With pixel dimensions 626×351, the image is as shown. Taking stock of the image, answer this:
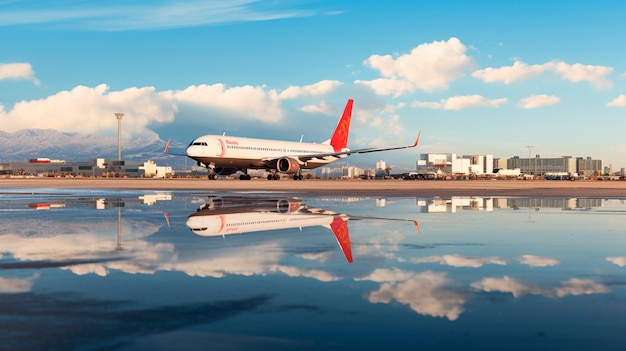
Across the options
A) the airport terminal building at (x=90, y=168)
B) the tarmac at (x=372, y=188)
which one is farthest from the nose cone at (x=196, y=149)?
the airport terminal building at (x=90, y=168)

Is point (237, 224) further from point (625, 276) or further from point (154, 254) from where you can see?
point (625, 276)

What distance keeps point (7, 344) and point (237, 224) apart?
9349 millimetres

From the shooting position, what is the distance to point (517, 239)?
11594 millimetres

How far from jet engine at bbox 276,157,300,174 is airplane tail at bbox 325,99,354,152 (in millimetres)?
19414

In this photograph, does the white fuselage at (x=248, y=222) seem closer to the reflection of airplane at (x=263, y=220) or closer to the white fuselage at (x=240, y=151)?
the reflection of airplane at (x=263, y=220)

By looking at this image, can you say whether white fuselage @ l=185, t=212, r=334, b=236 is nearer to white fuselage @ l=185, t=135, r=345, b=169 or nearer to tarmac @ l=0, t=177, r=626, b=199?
tarmac @ l=0, t=177, r=626, b=199

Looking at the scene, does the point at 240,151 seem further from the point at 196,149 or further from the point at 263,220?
the point at 263,220

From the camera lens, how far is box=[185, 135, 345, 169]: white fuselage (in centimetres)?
5912

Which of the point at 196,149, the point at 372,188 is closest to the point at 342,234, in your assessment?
the point at 372,188

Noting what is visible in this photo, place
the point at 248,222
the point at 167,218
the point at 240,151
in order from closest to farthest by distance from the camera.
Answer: the point at 248,222 → the point at 167,218 → the point at 240,151

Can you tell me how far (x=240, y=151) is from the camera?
6269 centimetres

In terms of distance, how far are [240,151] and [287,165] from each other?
230 inches

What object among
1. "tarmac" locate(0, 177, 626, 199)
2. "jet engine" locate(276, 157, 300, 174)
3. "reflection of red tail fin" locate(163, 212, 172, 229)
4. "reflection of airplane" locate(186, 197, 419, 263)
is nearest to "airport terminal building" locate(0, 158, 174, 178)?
"jet engine" locate(276, 157, 300, 174)

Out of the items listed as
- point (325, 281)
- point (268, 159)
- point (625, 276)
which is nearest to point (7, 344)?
point (325, 281)
